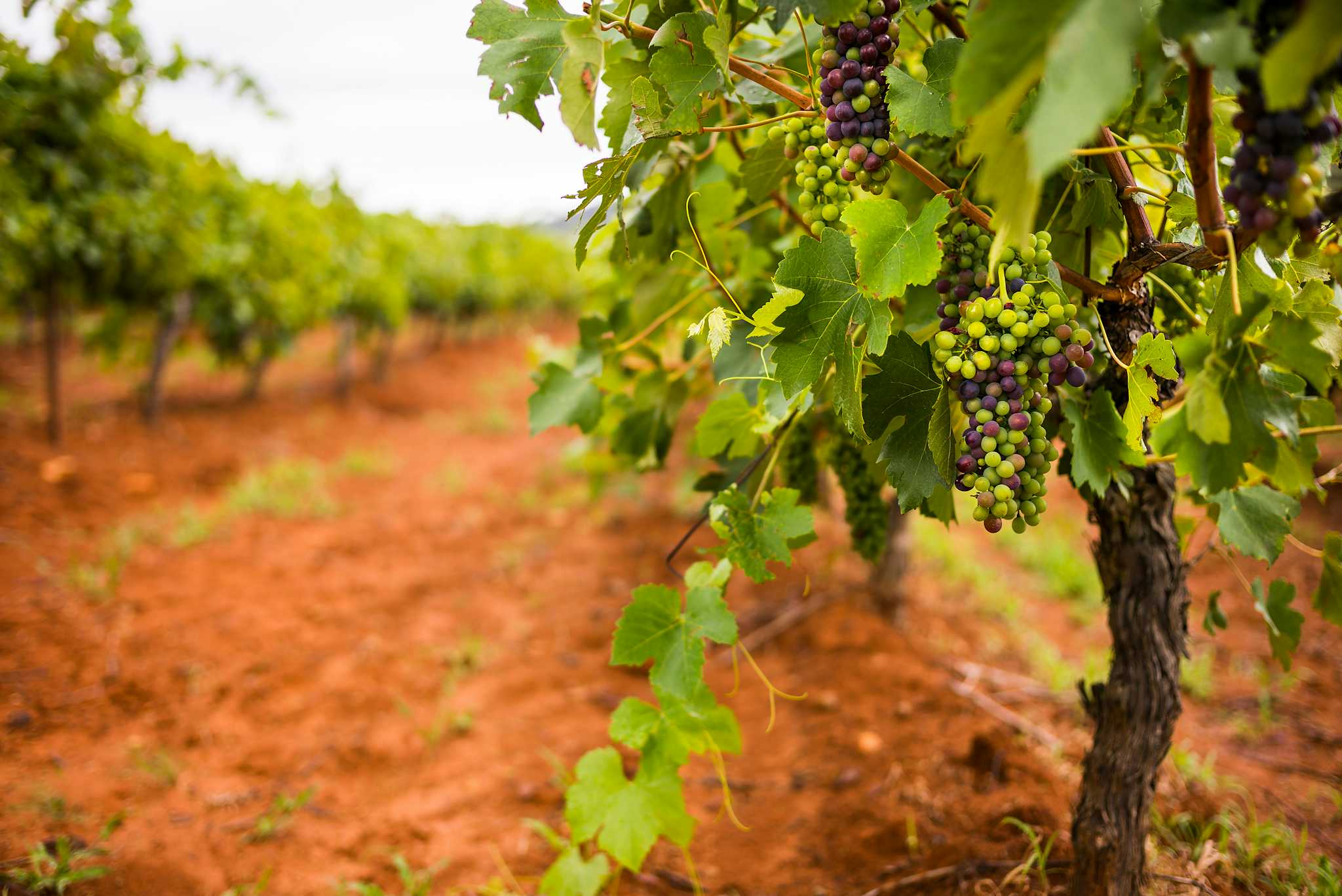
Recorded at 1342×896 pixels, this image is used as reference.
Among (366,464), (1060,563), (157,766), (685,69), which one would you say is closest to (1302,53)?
(685,69)

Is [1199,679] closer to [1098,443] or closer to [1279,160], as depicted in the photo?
[1098,443]

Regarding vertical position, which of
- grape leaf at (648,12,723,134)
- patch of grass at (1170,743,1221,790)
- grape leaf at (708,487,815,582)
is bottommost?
patch of grass at (1170,743,1221,790)

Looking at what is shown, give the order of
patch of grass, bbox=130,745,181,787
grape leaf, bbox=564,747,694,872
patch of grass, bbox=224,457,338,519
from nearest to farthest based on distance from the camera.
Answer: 1. grape leaf, bbox=564,747,694,872
2. patch of grass, bbox=130,745,181,787
3. patch of grass, bbox=224,457,338,519

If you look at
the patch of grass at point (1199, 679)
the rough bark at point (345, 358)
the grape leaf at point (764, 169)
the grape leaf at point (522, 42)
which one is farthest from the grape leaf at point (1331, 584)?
the rough bark at point (345, 358)

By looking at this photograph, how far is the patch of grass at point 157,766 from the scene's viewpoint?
2.61 meters

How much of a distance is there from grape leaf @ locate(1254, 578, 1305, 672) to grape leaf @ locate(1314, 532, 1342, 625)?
0.14 metres

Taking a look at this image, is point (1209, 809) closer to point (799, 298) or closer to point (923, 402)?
point (923, 402)

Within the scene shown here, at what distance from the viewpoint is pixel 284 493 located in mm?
5984

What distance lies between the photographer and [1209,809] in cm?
208

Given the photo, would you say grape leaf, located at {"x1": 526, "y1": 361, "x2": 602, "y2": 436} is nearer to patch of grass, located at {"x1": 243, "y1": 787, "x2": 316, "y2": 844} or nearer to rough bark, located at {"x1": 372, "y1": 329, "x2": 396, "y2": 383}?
patch of grass, located at {"x1": 243, "y1": 787, "x2": 316, "y2": 844}

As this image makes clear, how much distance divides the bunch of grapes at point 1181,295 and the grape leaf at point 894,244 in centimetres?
58

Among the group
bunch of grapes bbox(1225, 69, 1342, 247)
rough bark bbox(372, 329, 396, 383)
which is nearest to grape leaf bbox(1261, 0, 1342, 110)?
bunch of grapes bbox(1225, 69, 1342, 247)

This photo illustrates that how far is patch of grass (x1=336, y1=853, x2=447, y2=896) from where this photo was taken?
81.9 inches

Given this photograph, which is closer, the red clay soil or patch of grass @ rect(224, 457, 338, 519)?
the red clay soil
